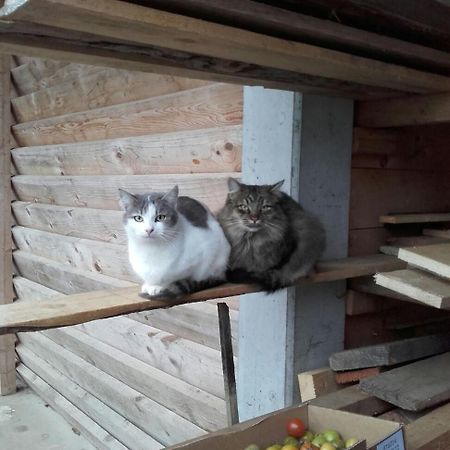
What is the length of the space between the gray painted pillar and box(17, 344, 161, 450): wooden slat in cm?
129

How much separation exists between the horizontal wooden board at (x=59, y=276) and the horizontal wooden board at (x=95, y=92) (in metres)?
1.08

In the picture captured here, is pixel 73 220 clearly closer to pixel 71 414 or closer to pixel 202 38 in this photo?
pixel 71 414

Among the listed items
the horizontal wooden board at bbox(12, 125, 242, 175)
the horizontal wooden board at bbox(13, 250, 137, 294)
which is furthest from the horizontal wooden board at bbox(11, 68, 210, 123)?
the horizontal wooden board at bbox(13, 250, 137, 294)

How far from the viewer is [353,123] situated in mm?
2229

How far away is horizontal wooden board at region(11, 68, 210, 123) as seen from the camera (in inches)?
114

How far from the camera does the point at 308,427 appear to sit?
5.51 feet

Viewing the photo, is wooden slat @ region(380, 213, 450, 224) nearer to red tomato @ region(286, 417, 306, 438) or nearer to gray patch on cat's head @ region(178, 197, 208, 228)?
gray patch on cat's head @ region(178, 197, 208, 228)

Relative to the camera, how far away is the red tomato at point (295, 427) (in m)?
1.60

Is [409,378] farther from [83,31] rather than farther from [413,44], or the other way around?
[83,31]

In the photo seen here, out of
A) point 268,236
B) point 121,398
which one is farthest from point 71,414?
point 268,236

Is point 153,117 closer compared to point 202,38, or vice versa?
point 202,38

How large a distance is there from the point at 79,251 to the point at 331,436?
103 inches

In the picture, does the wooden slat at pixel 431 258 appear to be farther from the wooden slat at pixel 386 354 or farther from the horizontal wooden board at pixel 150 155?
the horizontal wooden board at pixel 150 155

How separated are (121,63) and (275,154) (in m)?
0.84
